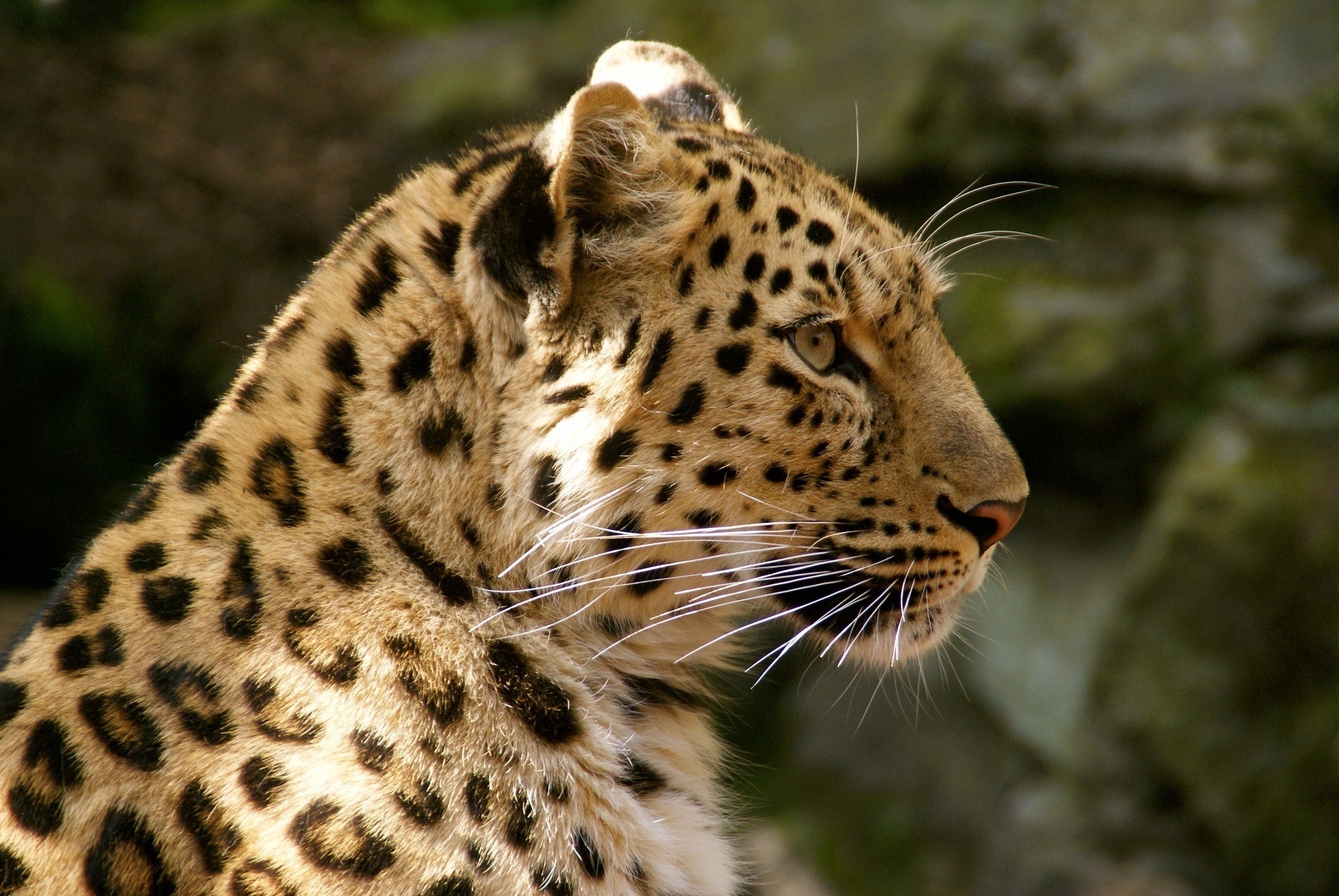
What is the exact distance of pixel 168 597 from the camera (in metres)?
3.02

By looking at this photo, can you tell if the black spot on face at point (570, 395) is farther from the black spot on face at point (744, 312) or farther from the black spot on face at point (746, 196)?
the black spot on face at point (746, 196)

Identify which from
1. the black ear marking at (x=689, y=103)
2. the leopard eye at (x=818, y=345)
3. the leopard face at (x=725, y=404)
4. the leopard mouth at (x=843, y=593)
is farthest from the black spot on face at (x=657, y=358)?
the black ear marking at (x=689, y=103)

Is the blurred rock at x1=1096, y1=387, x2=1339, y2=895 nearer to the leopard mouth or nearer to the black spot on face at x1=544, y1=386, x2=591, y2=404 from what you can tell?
the leopard mouth

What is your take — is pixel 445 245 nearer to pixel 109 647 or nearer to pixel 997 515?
pixel 109 647

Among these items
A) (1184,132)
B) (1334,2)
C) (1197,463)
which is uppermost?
(1334,2)

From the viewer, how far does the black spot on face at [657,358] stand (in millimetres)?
3309

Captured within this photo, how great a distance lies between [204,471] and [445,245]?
86 cm

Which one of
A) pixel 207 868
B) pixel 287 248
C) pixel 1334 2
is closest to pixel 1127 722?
pixel 1334 2

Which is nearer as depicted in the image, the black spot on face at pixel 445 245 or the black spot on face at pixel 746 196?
the black spot on face at pixel 445 245

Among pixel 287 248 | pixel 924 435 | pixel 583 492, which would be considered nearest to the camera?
pixel 583 492

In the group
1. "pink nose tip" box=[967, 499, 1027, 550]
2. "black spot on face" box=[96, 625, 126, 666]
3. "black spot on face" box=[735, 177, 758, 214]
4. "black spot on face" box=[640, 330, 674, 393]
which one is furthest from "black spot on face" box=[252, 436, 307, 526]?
"pink nose tip" box=[967, 499, 1027, 550]

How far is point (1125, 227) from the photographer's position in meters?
8.81

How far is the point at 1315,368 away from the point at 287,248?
30.5ft

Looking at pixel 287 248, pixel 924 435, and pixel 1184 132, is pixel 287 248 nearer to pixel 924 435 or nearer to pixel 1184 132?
pixel 1184 132
